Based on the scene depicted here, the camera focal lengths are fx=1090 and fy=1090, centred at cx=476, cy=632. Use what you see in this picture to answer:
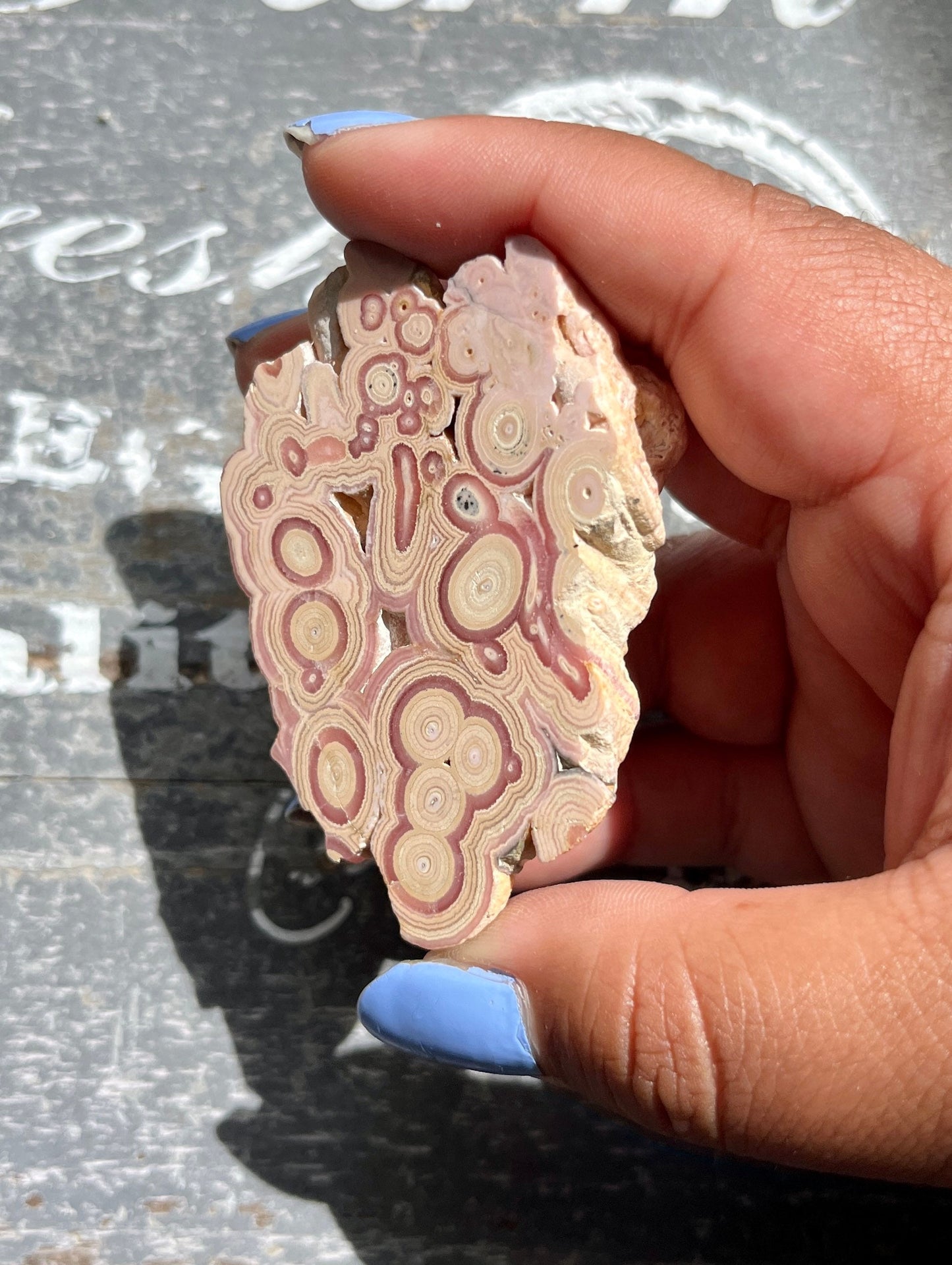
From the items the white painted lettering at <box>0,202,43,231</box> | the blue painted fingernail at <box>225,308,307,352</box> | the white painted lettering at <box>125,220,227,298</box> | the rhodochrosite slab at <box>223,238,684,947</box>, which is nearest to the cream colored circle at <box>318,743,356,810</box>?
the rhodochrosite slab at <box>223,238,684,947</box>

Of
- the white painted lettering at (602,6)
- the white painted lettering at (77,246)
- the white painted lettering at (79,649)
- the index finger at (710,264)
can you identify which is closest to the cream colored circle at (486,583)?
the index finger at (710,264)

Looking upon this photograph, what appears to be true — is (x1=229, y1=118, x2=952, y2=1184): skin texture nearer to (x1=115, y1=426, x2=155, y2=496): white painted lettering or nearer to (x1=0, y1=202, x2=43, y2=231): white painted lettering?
(x1=115, y1=426, x2=155, y2=496): white painted lettering

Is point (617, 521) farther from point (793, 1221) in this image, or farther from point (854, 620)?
point (793, 1221)

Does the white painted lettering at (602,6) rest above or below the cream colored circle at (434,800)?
above

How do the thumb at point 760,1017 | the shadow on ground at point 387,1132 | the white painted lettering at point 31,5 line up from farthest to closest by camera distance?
the white painted lettering at point 31,5
the shadow on ground at point 387,1132
the thumb at point 760,1017

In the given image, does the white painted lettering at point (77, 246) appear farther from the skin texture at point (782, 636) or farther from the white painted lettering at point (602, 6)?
the white painted lettering at point (602, 6)

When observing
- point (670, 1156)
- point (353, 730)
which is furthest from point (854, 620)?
point (670, 1156)

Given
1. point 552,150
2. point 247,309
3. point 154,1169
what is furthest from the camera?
point 247,309

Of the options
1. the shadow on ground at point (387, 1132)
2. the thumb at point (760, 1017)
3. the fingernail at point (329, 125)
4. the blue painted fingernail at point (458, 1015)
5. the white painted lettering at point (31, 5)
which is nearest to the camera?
the thumb at point (760, 1017)
